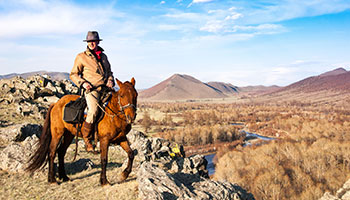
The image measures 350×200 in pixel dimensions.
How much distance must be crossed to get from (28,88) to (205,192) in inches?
1216

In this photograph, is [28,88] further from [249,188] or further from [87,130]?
[249,188]

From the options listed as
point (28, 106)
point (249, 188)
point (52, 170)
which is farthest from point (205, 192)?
point (249, 188)

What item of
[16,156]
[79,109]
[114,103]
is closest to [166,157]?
[114,103]

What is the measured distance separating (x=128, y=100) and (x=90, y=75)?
61.1 inches

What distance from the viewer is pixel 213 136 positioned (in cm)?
8688

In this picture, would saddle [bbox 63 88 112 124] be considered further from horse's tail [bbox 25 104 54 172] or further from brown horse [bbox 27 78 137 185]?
horse's tail [bbox 25 104 54 172]

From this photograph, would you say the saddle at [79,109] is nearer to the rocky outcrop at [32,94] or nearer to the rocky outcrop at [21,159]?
the rocky outcrop at [21,159]

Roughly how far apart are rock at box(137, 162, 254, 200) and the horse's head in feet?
6.49

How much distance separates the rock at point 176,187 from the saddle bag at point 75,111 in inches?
110

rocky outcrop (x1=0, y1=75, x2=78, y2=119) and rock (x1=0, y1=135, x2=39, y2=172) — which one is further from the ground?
rocky outcrop (x1=0, y1=75, x2=78, y2=119)

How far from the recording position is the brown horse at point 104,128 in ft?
23.9

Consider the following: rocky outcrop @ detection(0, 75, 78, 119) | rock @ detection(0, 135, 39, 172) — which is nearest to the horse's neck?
rock @ detection(0, 135, 39, 172)

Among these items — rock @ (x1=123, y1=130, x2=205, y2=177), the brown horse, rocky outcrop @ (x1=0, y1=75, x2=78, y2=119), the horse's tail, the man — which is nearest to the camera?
the brown horse

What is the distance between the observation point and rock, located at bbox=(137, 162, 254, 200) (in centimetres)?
693
